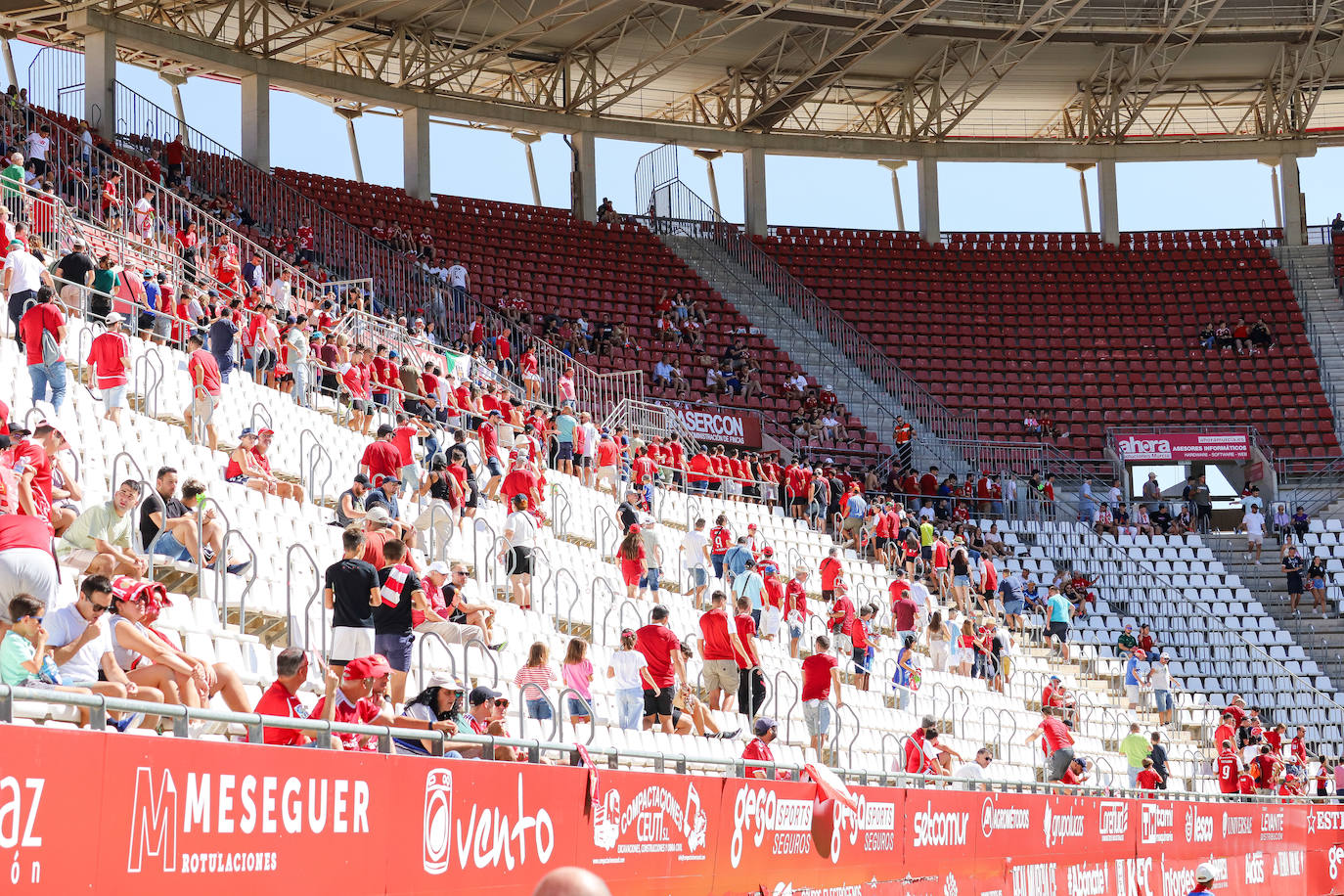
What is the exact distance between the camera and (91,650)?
6312mm

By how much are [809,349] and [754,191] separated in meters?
5.25

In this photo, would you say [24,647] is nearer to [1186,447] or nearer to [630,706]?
[630,706]

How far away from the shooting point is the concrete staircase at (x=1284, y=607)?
2462 cm

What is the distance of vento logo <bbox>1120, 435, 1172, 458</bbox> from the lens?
1185 inches

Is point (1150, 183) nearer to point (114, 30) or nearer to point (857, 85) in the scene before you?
point (857, 85)

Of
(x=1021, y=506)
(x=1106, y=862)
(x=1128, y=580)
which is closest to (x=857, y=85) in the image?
(x=1021, y=506)

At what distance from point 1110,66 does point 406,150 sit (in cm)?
1451

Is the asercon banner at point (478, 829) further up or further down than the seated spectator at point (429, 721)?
further down

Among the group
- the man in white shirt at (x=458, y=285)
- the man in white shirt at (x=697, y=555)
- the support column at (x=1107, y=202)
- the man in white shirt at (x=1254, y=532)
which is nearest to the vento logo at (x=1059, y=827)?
the man in white shirt at (x=697, y=555)

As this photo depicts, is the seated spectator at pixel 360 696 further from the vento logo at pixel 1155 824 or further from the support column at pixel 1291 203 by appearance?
the support column at pixel 1291 203

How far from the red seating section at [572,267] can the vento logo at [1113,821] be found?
14491mm

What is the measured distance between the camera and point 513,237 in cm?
3195

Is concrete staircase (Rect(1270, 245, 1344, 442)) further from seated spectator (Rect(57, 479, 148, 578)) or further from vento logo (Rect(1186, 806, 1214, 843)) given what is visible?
seated spectator (Rect(57, 479, 148, 578))

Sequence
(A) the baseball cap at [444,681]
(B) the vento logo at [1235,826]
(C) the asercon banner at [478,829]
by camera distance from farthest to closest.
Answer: (B) the vento logo at [1235,826] → (A) the baseball cap at [444,681] → (C) the asercon banner at [478,829]
